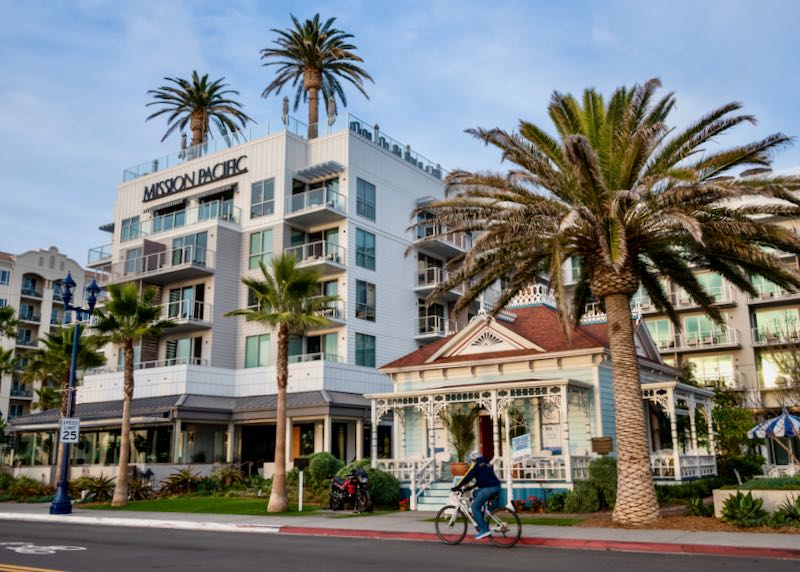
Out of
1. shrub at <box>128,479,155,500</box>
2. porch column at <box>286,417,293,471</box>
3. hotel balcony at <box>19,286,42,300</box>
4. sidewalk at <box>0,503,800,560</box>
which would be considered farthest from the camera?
hotel balcony at <box>19,286,42,300</box>

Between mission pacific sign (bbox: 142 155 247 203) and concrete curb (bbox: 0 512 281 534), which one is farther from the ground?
mission pacific sign (bbox: 142 155 247 203)

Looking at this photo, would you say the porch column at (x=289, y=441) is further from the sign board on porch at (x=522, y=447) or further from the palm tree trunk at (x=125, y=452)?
the sign board on porch at (x=522, y=447)

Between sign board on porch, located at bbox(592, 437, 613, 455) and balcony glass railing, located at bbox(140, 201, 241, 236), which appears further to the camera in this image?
balcony glass railing, located at bbox(140, 201, 241, 236)

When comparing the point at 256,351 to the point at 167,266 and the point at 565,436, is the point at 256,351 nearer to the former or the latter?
the point at 167,266

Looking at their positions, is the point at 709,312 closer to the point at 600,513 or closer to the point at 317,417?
the point at 600,513

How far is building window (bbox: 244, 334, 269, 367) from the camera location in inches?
1521

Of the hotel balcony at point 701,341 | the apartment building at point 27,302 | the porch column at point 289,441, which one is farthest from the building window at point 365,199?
the apartment building at point 27,302

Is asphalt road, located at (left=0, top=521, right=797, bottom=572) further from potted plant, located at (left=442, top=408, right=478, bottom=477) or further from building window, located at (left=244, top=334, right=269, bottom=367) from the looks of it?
building window, located at (left=244, top=334, right=269, bottom=367)

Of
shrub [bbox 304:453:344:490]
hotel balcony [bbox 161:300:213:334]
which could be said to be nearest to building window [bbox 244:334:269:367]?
hotel balcony [bbox 161:300:213:334]

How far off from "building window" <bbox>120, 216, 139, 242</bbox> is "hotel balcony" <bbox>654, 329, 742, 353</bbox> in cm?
3645

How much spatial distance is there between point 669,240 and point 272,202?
2564cm

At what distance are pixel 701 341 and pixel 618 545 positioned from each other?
41780mm

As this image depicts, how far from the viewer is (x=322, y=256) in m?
38.2

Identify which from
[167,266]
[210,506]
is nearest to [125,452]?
[210,506]
